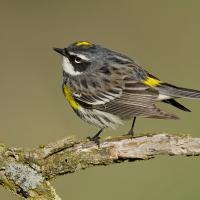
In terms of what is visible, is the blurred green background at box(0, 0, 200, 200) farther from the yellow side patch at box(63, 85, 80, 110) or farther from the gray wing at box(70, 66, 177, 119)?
the gray wing at box(70, 66, 177, 119)

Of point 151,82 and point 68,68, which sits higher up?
point 68,68

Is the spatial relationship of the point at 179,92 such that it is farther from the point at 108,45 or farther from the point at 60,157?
the point at 108,45

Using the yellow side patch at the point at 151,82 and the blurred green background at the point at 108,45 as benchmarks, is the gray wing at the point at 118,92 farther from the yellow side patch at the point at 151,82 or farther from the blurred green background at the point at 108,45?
the blurred green background at the point at 108,45

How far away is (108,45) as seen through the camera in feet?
56.3

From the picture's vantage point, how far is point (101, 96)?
32.8ft

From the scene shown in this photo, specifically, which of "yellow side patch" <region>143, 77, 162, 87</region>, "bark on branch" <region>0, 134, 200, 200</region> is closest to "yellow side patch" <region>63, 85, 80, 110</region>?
"yellow side patch" <region>143, 77, 162, 87</region>

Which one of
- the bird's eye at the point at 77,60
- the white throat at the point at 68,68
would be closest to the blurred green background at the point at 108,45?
the white throat at the point at 68,68

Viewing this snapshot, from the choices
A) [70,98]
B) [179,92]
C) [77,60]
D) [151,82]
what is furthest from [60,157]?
[77,60]

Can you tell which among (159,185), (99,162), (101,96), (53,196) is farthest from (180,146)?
(159,185)

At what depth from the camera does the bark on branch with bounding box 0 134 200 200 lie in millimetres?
7930

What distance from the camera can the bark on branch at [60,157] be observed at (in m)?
7.93

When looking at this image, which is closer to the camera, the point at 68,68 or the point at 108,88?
the point at 108,88

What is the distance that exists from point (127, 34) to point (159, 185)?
5052 mm

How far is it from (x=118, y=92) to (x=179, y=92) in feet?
2.76
